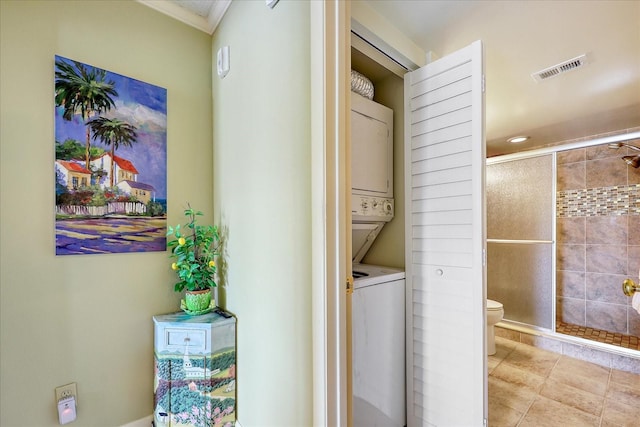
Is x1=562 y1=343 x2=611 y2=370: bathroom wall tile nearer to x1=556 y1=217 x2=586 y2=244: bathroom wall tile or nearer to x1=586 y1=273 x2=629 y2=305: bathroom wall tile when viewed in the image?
x1=586 y1=273 x2=629 y2=305: bathroom wall tile

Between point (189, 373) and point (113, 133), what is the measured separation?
1305 mm

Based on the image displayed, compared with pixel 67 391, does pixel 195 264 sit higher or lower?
higher

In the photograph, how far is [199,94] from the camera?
1783mm

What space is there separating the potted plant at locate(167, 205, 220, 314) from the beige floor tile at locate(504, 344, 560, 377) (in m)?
2.67

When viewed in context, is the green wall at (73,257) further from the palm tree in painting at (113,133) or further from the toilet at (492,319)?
the toilet at (492,319)

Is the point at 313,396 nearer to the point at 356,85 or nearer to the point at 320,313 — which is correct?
the point at 320,313

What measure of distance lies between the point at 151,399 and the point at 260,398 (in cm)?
77

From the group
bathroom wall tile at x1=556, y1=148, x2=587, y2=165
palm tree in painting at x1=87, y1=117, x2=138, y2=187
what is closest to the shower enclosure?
bathroom wall tile at x1=556, y1=148, x2=587, y2=165

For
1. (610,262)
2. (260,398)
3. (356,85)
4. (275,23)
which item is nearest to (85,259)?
(260,398)

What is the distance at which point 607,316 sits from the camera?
9.48ft

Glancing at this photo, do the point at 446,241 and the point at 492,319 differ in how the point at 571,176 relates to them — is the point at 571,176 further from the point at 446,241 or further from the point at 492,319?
the point at 446,241

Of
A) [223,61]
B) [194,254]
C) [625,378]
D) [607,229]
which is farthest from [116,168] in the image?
[607,229]

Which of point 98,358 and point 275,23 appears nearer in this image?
Answer: point 275,23

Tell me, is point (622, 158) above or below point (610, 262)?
above
